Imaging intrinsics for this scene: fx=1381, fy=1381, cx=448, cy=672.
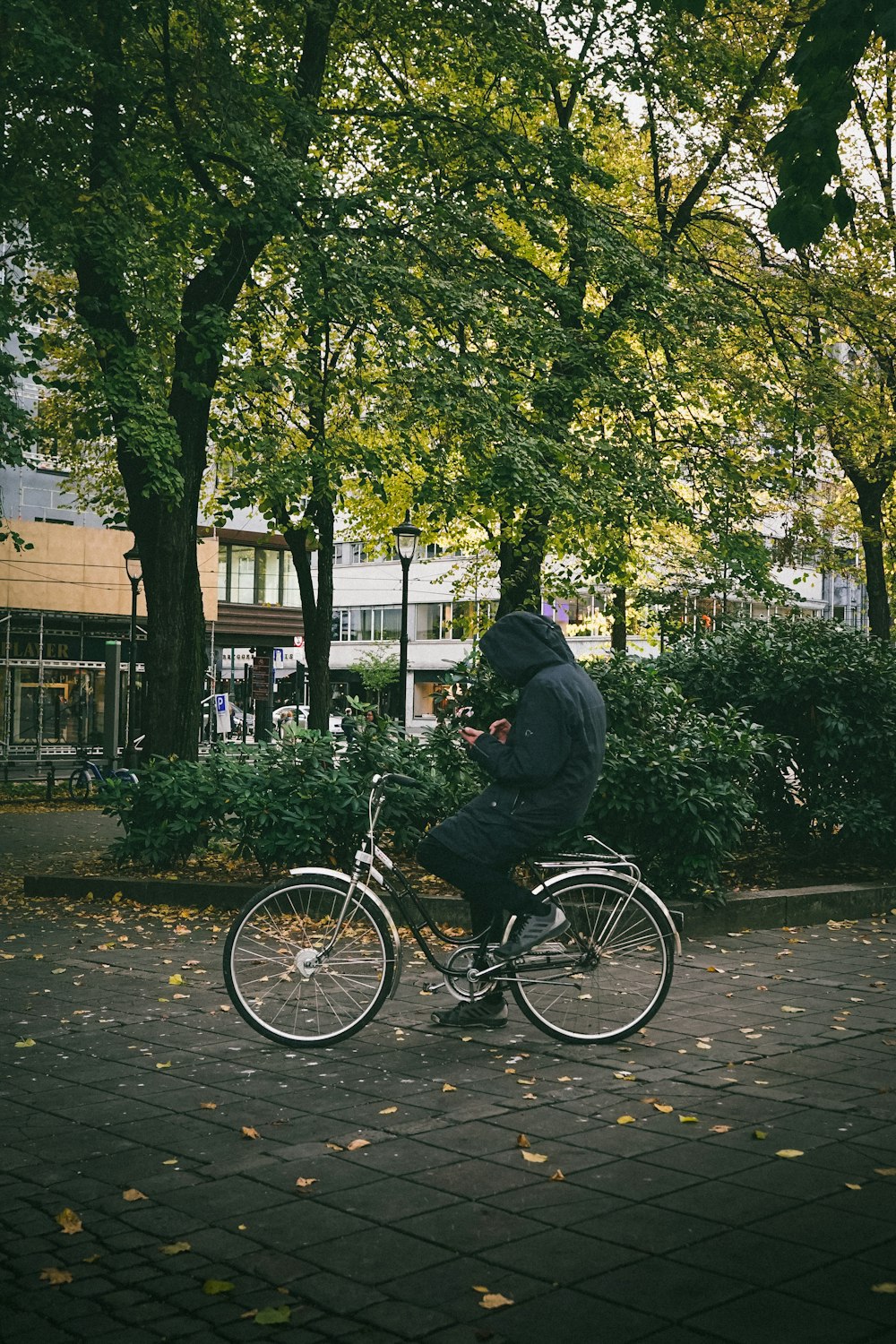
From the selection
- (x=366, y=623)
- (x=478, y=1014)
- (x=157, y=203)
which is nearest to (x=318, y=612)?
(x=157, y=203)

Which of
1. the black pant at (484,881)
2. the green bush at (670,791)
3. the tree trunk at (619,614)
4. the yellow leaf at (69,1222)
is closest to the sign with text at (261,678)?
the tree trunk at (619,614)

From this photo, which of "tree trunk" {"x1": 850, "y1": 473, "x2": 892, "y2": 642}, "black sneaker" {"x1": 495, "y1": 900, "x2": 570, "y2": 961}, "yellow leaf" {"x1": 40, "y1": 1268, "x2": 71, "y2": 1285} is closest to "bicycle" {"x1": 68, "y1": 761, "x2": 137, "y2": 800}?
"tree trunk" {"x1": 850, "y1": 473, "x2": 892, "y2": 642}

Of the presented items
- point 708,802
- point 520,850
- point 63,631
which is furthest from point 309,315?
point 63,631

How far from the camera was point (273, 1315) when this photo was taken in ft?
10.9

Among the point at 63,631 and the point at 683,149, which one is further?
the point at 63,631

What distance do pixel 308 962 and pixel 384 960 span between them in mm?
345

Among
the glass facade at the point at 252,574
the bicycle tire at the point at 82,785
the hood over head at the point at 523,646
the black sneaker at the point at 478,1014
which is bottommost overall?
the bicycle tire at the point at 82,785

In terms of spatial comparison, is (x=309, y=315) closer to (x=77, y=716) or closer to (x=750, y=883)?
(x=750, y=883)

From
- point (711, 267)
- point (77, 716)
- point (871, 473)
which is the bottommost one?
point (77, 716)

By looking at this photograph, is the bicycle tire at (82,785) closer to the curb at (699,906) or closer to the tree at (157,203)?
the tree at (157,203)

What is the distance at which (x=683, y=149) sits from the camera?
20.4 m

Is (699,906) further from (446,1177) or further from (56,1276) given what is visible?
(56,1276)

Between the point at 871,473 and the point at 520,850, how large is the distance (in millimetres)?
17616

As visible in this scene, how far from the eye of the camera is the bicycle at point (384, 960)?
6191mm
